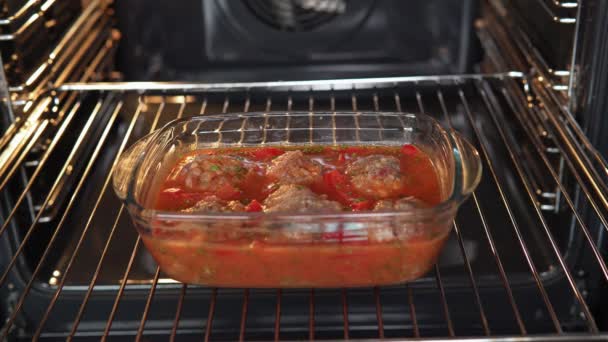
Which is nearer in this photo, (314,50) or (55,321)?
(55,321)

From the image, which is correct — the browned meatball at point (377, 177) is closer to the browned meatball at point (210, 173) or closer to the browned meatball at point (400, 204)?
the browned meatball at point (400, 204)

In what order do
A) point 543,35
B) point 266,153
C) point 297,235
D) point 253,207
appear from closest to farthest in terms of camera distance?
point 297,235 → point 253,207 → point 266,153 → point 543,35

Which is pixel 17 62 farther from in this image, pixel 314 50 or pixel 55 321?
pixel 314 50

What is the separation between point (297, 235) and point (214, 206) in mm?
150

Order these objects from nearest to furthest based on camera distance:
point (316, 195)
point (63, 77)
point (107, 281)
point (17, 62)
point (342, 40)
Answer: point (316, 195) < point (107, 281) < point (17, 62) < point (63, 77) < point (342, 40)

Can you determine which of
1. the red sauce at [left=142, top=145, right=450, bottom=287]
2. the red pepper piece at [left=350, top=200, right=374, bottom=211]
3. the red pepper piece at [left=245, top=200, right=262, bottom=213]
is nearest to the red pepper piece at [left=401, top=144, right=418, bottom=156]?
the red sauce at [left=142, top=145, right=450, bottom=287]

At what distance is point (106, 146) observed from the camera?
170 cm

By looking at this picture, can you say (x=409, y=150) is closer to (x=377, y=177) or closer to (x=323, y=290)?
(x=377, y=177)

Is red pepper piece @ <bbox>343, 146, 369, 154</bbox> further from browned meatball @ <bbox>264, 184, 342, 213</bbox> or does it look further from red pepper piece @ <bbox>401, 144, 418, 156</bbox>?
browned meatball @ <bbox>264, 184, 342, 213</bbox>

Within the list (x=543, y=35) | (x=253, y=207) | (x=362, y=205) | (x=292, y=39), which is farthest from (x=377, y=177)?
(x=292, y=39)

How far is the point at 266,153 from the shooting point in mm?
1289

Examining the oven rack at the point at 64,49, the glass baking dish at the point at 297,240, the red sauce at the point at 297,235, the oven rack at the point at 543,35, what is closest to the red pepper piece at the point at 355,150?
the red sauce at the point at 297,235

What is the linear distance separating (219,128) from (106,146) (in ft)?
1.44

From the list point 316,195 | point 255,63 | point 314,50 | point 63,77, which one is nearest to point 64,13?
point 63,77
